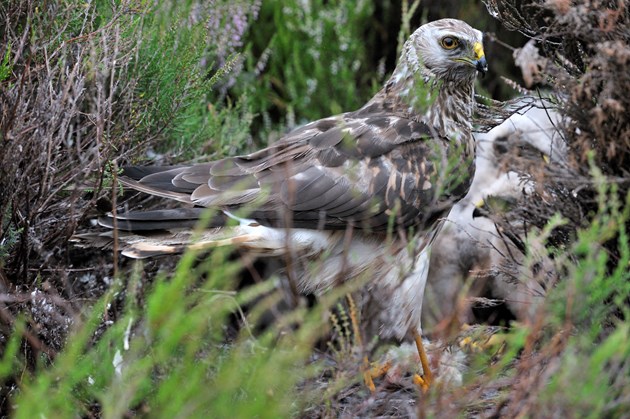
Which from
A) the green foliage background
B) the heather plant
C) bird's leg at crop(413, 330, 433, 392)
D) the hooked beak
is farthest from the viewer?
the heather plant

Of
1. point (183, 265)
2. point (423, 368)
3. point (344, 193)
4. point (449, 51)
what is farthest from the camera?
point (449, 51)

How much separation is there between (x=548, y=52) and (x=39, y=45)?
2025mm

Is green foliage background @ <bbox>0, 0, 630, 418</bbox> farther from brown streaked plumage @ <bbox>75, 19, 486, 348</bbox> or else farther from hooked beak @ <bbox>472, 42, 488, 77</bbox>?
hooked beak @ <bbox>472, 42, 488, 77</bbox>

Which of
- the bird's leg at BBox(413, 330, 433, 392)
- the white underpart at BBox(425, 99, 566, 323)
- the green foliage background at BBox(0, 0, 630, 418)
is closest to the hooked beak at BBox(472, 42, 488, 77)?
the white underpart at BBox(425, 99, 566, 323)

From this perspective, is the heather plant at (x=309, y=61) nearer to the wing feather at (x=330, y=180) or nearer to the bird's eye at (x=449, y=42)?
the bird's eye at (x=449, y=42)

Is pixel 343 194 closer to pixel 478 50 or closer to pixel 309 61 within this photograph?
pixel 478 50

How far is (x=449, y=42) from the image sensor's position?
370 centimetres

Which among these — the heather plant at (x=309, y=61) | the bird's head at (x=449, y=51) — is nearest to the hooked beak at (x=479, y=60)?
the bird's head at (x=449, y=51)

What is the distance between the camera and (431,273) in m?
4.61

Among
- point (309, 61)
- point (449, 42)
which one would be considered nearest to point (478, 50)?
point (449, 42)

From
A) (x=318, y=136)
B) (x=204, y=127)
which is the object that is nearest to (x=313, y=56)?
(x=204, y=127)

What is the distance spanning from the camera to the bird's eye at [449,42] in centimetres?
369

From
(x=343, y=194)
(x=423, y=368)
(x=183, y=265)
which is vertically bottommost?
(x=423, y=368)

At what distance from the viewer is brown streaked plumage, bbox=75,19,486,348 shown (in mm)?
3334
